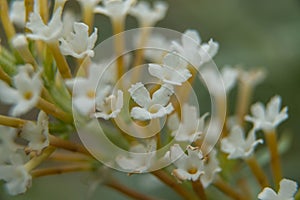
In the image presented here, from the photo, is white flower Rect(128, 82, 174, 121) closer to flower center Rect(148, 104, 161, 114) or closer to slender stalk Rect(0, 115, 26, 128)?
flower center Rect(148, 104, 161, 114)

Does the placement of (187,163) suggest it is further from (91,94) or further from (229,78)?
(229,78)

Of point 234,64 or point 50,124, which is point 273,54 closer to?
point 234,64

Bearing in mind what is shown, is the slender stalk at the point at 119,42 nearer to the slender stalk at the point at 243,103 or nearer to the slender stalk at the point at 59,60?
the slender stalk at the point at 59,60

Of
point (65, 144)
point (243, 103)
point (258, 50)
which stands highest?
point (65, 144)

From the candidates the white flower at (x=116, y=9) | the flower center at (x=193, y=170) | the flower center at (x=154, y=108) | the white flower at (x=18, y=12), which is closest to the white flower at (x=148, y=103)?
the flower center at (x=154, y=108)

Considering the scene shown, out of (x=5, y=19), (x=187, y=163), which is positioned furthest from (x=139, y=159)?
(x=5, y=19)

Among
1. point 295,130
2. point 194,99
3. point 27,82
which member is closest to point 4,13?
point 27,82

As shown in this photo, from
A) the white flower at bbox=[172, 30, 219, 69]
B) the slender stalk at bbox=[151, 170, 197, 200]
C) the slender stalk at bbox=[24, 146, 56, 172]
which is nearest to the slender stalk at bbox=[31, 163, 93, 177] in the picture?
the slender stalk at bbox=[24, 146, 56, 172]

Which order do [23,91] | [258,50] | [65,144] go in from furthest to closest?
[258,50] → [65,144] → [23,91]
